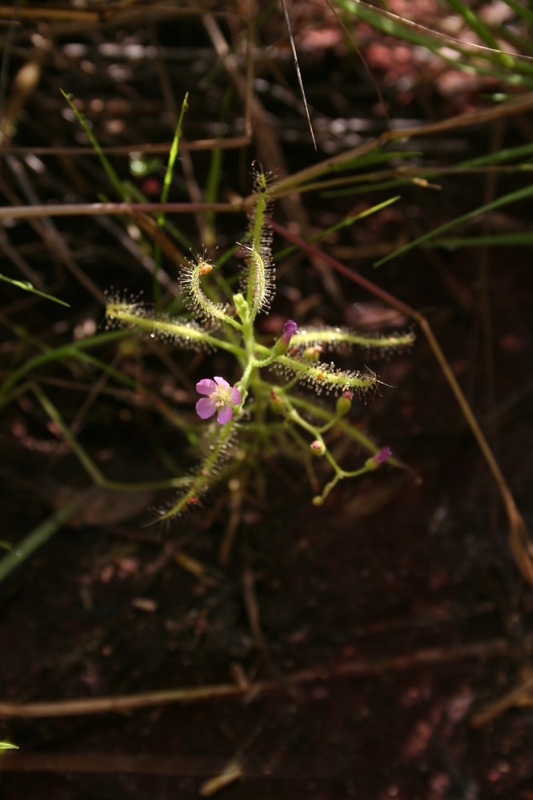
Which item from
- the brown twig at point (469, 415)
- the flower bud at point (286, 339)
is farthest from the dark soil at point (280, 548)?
the flower bud at point (286, 339)

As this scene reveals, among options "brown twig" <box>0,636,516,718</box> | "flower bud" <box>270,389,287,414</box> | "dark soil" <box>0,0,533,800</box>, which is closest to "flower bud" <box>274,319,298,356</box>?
"flower bud" <box>270,389,287,414</box>

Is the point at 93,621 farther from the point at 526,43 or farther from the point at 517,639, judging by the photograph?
the point at 526,43

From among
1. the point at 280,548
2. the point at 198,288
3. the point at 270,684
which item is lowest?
the point at 270,684

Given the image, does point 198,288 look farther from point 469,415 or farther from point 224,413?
point 469,415

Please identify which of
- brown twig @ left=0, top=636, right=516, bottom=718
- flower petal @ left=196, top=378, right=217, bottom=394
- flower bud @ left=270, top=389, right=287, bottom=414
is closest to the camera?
flower petal @ left=196, top=378, right=217, bottom=394

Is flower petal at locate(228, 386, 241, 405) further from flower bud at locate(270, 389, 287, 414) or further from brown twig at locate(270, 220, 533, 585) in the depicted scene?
brown twig at locate(270, 220, 533, 585)

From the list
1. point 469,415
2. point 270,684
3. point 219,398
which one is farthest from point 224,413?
point 270,684

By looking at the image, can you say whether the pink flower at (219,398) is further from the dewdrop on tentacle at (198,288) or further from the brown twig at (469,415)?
the brown twig at (469,415)

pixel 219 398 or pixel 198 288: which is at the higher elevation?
pixel 198 288
